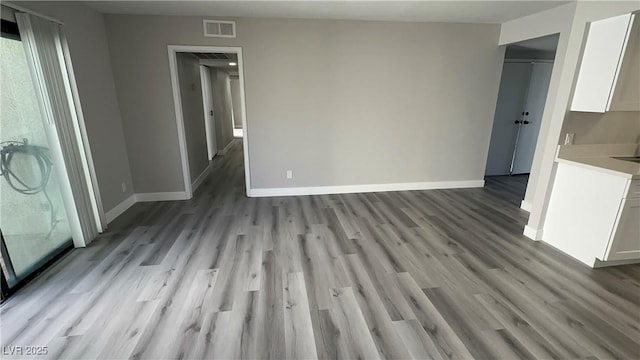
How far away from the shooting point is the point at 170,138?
13.4 feet

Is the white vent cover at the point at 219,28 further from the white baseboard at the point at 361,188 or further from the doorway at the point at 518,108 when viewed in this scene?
the doorway at the point at 518,108

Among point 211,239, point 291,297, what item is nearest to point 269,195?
point 211,239

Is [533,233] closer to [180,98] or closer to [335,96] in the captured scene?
[335,96]

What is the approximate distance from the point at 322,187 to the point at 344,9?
2457mm

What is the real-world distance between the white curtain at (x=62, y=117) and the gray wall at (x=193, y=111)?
1.49m

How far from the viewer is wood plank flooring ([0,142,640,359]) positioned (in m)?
1.79

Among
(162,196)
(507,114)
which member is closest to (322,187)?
(162,196)

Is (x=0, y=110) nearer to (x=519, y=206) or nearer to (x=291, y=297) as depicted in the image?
(x=291, y=297)

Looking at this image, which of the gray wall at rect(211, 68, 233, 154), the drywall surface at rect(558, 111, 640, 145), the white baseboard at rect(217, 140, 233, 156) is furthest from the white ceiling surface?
the white baseboard at rect(217, 140, 233, 156)

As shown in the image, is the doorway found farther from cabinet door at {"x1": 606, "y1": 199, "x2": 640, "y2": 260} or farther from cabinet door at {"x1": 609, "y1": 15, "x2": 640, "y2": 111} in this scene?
cabinet door at {"x1": 606, "y1": 199, "x2": 640, "y2": 260}

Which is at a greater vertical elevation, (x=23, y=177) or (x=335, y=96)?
(x=335, y=96)

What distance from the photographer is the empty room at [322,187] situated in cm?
195

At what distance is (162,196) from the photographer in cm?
424

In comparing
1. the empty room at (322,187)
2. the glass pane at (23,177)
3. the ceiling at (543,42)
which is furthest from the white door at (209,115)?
the ceiling at (543,42)
